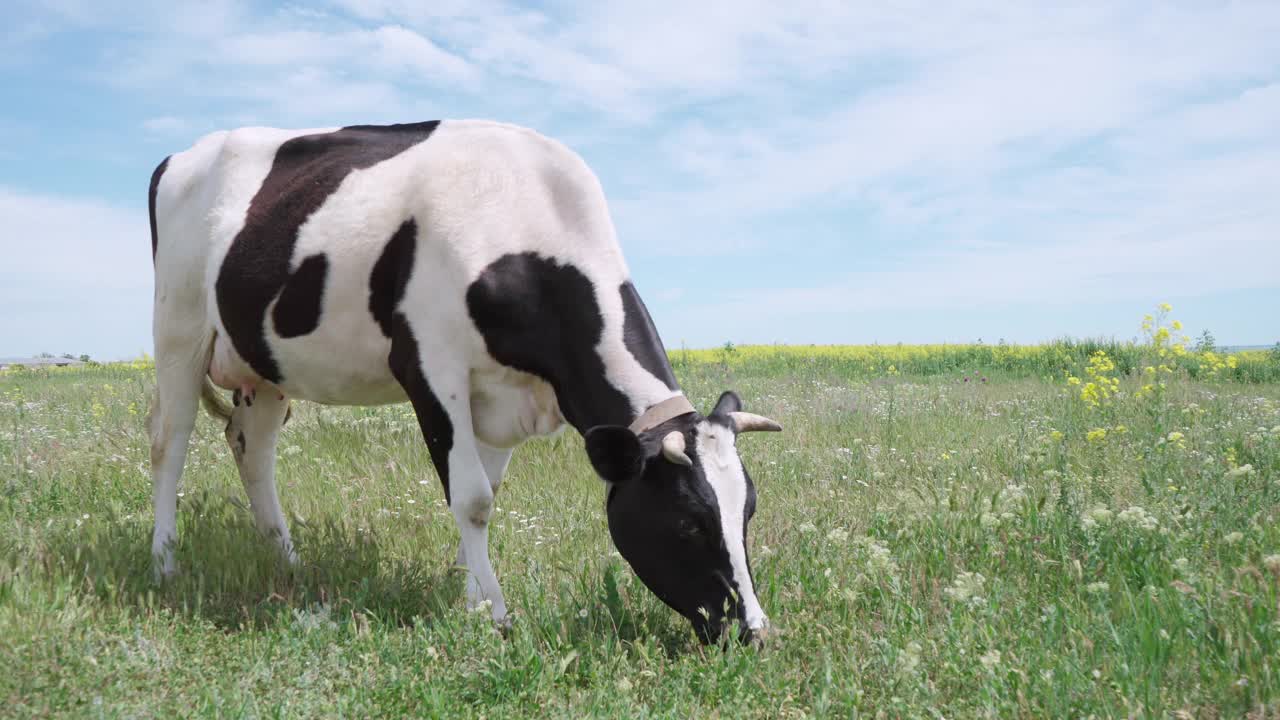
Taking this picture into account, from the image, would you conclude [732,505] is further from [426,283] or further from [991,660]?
[426,283]

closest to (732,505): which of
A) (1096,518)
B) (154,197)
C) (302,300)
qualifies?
(1096,518)

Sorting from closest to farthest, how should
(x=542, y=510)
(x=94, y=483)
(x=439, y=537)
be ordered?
1. (x=439, y=537)
2. (x=542, y=510)
3. (x=94, y=483)

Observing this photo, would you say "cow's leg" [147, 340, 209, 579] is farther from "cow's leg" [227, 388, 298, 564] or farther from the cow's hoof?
the cow's hoof

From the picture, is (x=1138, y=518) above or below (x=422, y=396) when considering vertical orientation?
below

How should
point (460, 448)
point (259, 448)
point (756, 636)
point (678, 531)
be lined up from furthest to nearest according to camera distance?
1. point (259, 448)
2. point (460, 448)
3. point (678, 531)
4. point (756, 636)

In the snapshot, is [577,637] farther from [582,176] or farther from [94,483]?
[94,483]

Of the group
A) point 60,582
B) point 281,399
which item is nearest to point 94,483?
point 281,399

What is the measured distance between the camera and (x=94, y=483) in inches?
251

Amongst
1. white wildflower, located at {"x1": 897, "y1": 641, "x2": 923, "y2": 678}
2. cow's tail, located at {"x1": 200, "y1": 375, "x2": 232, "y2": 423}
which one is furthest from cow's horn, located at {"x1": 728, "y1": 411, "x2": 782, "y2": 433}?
cow's tail, located at {"x1": 200, "y1": 375, "x2": 232, "y2": 423}

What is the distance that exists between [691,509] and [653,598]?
775 mm

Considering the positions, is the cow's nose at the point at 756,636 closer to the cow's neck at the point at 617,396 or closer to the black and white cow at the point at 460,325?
the black and white cow at the point at 460,325

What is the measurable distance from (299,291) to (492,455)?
129 cm

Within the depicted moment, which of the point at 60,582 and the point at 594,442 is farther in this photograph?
the point at 60,582

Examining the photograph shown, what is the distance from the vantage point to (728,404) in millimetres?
3748
